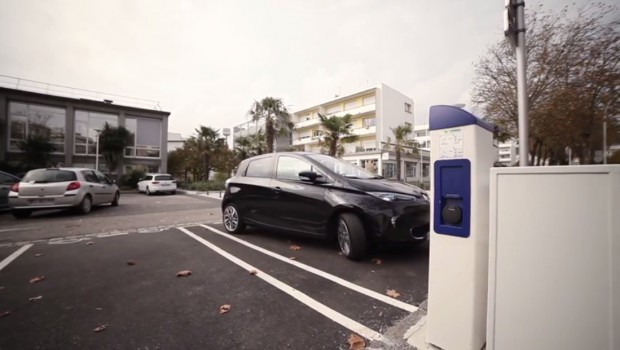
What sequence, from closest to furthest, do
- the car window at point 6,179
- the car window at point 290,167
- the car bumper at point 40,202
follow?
the car window at point 290,167 → the car bumper at point 40,202 → the car window at point 6,179

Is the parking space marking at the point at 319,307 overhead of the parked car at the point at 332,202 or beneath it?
beneath

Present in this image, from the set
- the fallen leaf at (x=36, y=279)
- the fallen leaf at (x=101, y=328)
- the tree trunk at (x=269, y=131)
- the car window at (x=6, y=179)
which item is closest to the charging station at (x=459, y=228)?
the fallen leaf at (x=101, y=328)

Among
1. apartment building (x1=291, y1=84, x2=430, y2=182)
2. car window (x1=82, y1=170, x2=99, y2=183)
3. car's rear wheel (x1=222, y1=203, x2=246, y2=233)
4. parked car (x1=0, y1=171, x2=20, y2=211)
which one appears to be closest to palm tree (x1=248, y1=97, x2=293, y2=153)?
apartment building (x1=291, y1=84, x2=430, y2=182)

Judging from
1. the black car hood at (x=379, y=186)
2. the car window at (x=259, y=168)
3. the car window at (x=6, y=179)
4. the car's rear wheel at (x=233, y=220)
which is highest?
the car window at (x=259, y=168)

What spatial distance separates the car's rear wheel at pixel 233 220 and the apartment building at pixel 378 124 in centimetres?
2548

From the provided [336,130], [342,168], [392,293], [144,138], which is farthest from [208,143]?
[392,293]

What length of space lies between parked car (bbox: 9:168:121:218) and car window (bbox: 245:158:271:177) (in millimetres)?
6697

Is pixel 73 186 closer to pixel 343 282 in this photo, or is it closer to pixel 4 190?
pixel 4 190

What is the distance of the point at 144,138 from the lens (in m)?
26.3

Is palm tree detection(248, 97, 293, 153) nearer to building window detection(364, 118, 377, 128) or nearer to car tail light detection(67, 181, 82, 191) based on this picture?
car tail light detection(67, 181, 82, 191)

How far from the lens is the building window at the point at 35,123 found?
21062 mm

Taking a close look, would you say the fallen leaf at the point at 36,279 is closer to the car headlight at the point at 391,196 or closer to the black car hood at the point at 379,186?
the black car hood at the point at 379,186

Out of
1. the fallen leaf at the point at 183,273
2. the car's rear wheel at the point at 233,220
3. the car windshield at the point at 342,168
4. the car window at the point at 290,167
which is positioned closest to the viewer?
the fallen leaf at the point at 183,273

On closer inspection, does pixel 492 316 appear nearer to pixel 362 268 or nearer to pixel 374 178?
pixel 362 268
